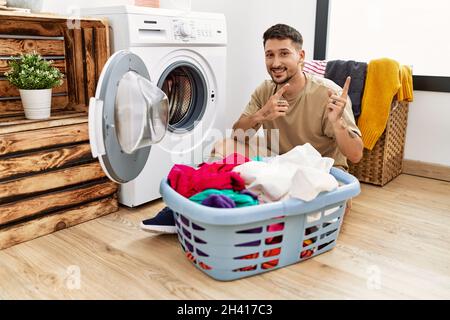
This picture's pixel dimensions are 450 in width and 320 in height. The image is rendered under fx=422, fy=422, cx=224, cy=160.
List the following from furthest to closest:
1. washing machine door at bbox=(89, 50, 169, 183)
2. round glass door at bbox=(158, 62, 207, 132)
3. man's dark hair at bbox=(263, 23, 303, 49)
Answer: round glass door at bbox=(158, 62, 207, 132)
man's dark hair at bbox=(263, 23, 303, 49)
washing machine door at bbox=(89, 50, 169, 183)

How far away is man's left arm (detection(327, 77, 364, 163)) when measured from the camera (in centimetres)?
155

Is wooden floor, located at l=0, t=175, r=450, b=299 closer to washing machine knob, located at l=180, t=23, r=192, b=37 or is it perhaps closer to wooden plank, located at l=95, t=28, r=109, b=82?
wooden plank, located at l=95, t=28, r=109, b=82

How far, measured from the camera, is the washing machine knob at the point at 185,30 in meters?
1.86

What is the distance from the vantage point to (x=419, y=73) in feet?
7.75

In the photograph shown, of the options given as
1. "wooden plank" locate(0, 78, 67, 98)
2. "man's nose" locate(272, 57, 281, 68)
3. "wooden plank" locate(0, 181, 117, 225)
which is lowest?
"wooden plank" locate(0, 181, 117, 225)

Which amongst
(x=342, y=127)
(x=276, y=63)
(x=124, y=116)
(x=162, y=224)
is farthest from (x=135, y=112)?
(x=342, y=127)

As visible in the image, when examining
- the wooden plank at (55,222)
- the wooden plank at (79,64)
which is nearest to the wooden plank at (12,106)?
the wooden plank at (79,64)

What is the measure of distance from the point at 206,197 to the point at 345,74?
4.22 ft

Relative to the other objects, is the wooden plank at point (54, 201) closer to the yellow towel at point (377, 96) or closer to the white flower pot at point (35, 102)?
the white flower pot at point (35, 102)

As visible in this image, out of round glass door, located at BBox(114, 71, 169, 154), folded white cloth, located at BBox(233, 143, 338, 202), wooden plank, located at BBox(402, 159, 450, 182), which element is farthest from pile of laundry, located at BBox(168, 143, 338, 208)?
wooden plank, located at BBox(402, 159, 450, 182)

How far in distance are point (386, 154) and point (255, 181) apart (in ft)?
→ 3.76

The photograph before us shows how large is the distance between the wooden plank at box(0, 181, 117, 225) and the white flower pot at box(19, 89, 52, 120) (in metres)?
0.32

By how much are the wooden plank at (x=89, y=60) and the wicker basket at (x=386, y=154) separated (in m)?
1.41
